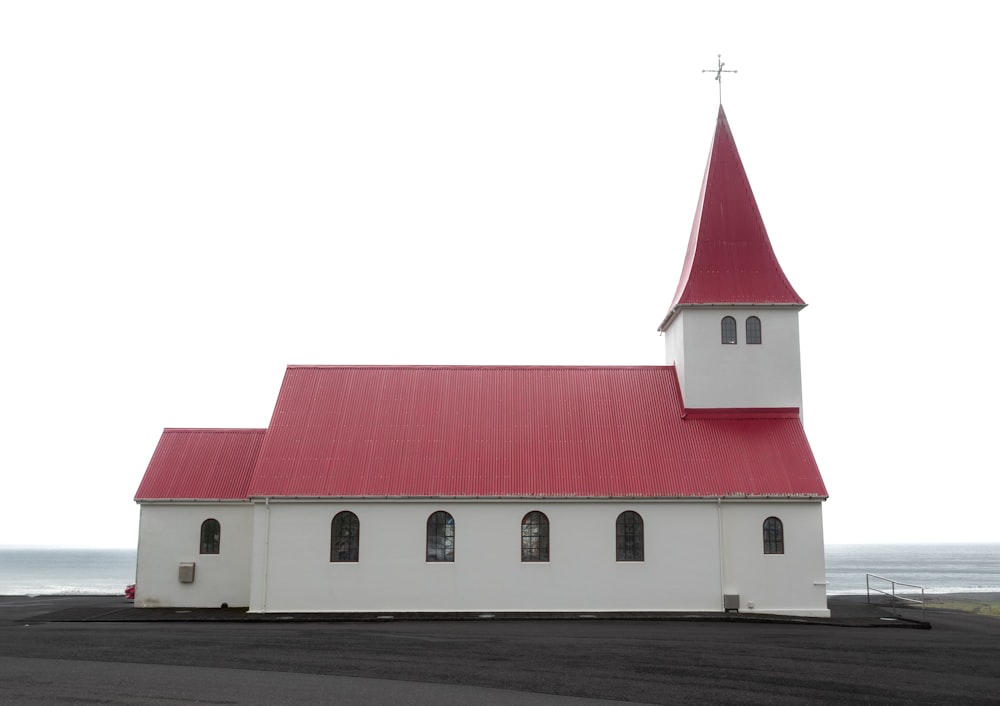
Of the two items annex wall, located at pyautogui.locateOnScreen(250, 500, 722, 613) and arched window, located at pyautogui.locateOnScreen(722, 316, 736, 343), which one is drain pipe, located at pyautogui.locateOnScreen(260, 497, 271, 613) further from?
arched window, located at pyautogui.locateOnScreen(722, 316, 736, 343)

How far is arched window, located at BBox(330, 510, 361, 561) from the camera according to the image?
28.1 m

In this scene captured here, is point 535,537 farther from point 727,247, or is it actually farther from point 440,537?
point 727,247

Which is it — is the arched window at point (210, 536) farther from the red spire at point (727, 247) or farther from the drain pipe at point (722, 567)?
the red spire at point (727, 247)

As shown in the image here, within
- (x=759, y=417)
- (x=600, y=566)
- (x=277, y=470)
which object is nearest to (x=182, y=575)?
(x=277, y=470)

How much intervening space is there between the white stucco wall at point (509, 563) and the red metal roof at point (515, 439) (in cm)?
60

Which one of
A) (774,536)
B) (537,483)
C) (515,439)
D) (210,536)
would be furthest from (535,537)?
(210,536)

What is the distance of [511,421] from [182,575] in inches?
473

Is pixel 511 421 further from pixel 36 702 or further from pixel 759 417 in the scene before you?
pixel 36 702

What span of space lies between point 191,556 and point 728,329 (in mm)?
19668

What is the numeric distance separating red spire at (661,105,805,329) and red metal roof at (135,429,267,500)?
16107 millimetres

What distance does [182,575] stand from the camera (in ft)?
98.4

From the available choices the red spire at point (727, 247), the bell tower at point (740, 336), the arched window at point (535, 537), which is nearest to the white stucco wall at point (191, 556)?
the arched window at point (535, 537)

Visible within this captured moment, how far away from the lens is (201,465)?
32.0 meters

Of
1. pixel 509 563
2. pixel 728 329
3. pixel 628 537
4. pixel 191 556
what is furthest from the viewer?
pixel 728 329
